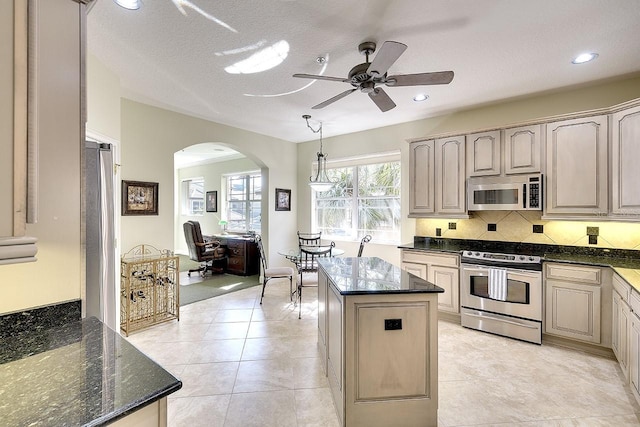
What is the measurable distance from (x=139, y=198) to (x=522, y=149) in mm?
4744

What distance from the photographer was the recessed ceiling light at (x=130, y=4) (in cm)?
189

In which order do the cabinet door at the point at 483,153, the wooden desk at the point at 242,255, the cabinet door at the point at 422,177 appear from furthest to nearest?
the wooden desk at the point at 242,255
the cabinet door at the point at 422,177
the cabinet door at the point at 483,153

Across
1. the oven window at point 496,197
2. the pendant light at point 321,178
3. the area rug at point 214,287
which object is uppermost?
the pendant light at point 321,178

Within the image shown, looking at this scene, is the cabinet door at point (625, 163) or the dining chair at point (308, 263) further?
the dining chair at point (308, 263)

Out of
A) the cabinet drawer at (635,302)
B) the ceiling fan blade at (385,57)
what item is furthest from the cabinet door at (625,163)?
the ceiling fan blade at (385,57)

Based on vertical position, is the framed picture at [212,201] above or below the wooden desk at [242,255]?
above

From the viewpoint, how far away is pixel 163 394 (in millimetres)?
813

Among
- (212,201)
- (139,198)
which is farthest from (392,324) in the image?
(212,201)

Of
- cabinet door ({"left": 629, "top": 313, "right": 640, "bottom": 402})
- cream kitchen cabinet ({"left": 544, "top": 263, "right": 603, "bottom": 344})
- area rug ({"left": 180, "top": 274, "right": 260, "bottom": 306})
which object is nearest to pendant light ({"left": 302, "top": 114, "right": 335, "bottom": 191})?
area rug ({"left": 180, "top": 274, "right": 260, "bottom": 306})

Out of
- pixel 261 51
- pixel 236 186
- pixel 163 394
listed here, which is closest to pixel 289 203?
pixel 236 186

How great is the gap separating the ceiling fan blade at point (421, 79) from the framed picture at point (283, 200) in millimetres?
3755

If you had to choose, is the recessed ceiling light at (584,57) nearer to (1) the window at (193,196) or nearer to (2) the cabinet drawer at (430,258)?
(2) the cabinet drawer at (430,258)

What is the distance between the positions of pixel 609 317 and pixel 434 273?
1.64 meters

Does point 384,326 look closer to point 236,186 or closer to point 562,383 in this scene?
point 562,383
